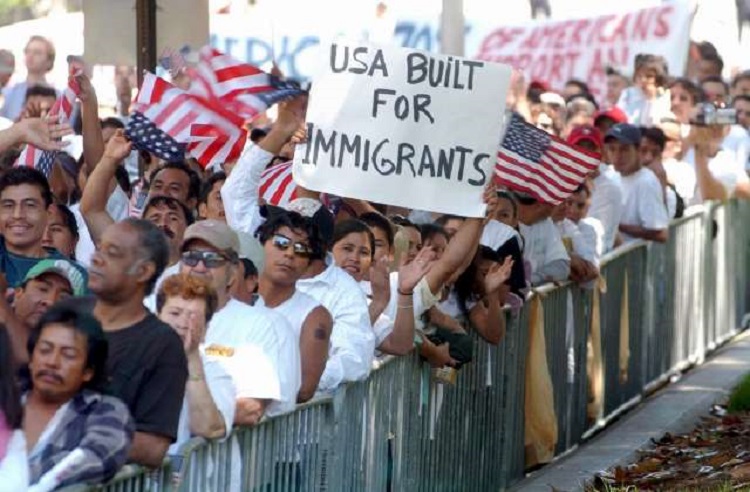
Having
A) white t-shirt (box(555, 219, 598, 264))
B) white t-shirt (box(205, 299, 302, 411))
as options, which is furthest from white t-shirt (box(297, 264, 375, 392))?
white t-shirt (box(555, 219, 598, 264))

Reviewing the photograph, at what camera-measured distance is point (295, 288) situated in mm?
9578

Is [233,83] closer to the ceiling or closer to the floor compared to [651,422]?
closer to the ceiling

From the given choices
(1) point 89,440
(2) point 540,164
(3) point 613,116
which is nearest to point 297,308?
(1) point 89,440

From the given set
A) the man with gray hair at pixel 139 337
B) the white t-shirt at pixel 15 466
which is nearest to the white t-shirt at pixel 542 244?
the man with gray hair at pixel 139 337

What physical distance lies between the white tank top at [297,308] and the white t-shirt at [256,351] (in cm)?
35

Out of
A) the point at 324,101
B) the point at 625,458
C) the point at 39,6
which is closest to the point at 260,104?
the point at 324,101

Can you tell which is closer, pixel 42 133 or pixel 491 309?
pixel 42 133

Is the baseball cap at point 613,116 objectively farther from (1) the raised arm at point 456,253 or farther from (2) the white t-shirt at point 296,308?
(2) the white t-shirt at point 296,308

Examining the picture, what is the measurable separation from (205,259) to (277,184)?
13.5ft

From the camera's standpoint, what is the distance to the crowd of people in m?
7.07

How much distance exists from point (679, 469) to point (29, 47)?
8.36 meters

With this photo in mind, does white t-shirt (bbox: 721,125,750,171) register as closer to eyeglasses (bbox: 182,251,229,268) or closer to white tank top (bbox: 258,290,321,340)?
white tank top (bbox: 258,290,321,340)

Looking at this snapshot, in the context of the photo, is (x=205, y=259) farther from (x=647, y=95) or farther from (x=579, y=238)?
(x=647, y=95)

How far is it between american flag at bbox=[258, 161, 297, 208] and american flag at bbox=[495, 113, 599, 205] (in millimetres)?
1258
